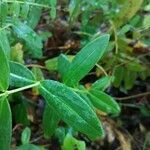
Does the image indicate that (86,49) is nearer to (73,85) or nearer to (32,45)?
(73,85)

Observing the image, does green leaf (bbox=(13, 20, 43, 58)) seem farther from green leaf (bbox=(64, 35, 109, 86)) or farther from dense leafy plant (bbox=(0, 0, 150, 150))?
green leaf (bbox=(64, 35, 109, 86))

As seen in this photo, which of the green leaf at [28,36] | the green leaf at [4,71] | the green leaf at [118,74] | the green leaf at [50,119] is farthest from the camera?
the green leaf at [118,74]

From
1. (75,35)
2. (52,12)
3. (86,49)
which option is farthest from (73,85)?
(75,35)

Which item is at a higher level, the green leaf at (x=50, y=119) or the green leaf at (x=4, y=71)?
the green leaf at (x=4, y=71)

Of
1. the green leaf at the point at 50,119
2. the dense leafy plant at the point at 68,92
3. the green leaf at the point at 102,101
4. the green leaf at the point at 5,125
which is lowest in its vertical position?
the green leaf at the point at 50,119

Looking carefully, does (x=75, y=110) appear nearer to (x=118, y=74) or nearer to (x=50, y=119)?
(x=50, y=119)

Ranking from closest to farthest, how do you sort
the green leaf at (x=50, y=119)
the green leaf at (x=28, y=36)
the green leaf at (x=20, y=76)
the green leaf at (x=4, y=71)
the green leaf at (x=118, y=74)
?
the green leaf at (x=4, y=71) < the green leaf at (x=20, y=76) < the green leaf at (x=50, y=119) < the green leaf at (x=28, y=36) < the green leaf at (x=118, y=74)

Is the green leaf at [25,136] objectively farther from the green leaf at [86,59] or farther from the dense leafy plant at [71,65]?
the green leaf at [86,59]

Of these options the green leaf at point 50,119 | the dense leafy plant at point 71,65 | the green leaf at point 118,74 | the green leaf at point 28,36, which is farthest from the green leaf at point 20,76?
the green leaf at point 118,74
